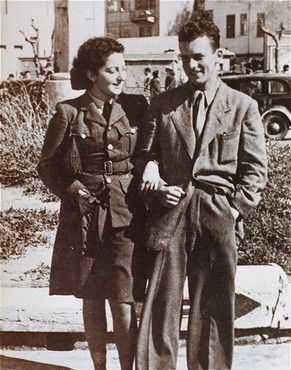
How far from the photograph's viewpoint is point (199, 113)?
2699 millimetres

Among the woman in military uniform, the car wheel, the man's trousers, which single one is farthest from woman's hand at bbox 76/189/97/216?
the car wheel

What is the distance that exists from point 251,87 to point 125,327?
4.09 ft

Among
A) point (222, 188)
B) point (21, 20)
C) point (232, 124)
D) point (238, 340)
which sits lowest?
point (238, 340)

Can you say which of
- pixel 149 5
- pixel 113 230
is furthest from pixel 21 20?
pixel 113 230

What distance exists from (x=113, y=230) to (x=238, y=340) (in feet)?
2.66

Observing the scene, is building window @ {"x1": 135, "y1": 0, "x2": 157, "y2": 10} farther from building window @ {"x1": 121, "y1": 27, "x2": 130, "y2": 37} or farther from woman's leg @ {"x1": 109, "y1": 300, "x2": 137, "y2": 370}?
woman's leg @ {"x1": 109, "y1": 300, "x2": 137, "y2": 370}

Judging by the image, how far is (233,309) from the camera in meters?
2.78

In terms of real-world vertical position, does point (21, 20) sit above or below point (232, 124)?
above

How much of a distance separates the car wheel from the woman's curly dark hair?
0.70 meters

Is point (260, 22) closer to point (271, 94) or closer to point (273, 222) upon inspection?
point (271, 94)

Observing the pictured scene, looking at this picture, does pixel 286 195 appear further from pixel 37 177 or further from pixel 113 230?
pixel 37 177

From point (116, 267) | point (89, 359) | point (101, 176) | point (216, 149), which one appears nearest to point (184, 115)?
point (216, 149)

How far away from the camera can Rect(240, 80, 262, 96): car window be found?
119 inches

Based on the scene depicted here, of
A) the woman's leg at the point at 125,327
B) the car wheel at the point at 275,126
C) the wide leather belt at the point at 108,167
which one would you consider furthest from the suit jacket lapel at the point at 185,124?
the woman's leg at the point at 125,327
